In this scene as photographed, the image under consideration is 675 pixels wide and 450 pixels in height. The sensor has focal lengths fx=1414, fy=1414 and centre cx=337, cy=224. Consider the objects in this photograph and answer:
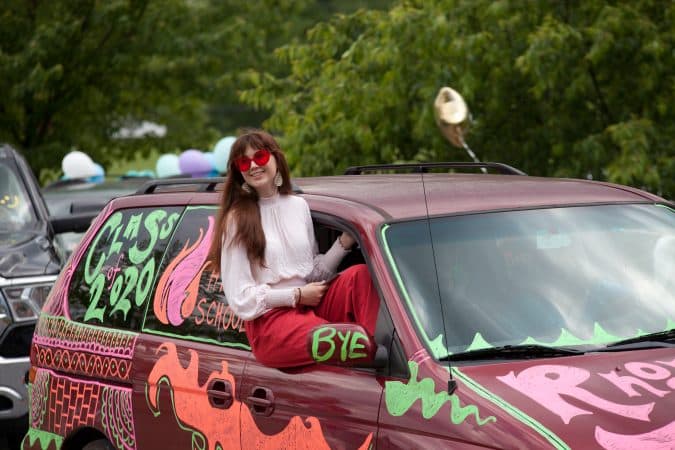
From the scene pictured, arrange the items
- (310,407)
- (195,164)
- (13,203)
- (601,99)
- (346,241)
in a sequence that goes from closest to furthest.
→ (310,407)
(346,241)
(13,203)
(601,99)
(195,164)

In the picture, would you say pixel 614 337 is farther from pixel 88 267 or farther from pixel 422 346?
pixel 88 267

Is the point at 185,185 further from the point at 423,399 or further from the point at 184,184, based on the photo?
the point at 423,399

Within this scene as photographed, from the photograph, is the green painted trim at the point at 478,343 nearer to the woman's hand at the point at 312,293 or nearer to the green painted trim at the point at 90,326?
the woman's hand at the point at 312,293

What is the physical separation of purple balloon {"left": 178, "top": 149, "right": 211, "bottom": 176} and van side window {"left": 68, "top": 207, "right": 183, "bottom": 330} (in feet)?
39.9

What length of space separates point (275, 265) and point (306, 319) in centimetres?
35

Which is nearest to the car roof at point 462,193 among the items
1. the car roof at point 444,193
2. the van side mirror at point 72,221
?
the car roof at point 444,193

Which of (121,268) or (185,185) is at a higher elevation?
(185,185)

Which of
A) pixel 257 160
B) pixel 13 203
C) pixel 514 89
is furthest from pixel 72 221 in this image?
pixel 514 89

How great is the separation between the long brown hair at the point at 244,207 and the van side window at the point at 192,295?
0.60 ft

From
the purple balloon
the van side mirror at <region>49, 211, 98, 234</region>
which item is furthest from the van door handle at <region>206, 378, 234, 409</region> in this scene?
the purple balloon

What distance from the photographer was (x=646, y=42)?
1328 centimetres

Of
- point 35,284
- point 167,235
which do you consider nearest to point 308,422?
point 167,235

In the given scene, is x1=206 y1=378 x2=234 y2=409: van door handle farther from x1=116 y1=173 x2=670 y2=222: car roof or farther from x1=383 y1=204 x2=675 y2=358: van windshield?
x1=383 y1=204 x2=675 y2=358: van windshield

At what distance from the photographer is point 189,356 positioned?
540cm
